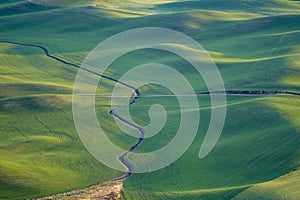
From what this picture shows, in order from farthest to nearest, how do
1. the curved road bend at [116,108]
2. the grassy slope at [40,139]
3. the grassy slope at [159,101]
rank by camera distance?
the curved road bend at [116,108]
the grassy slope at [40,139]
the grassy slope at [159,101]

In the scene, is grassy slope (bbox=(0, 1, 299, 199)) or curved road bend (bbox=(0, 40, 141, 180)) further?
curved road bend (bbox=(0, 40, 141, 180))

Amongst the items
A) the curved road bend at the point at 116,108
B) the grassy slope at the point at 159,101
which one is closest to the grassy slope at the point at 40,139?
the grassy slope at the point at 159,101

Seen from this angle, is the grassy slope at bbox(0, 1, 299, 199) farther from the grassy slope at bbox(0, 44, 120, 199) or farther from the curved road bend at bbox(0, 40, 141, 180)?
the curved road bend at bbox(0, 40, 141, 180)

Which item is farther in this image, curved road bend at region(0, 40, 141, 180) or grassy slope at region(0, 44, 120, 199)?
curved road bend at region(0, 40, 141, 180)

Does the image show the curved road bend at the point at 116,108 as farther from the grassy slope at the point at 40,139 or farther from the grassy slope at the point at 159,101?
the grassy slope at the point at 40,139

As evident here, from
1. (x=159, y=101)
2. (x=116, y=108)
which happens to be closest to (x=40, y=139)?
(x=116, y=108)

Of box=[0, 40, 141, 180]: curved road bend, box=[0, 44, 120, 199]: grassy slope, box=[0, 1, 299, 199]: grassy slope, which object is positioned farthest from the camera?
box=[0, 40, 141, 180]: curved road bend

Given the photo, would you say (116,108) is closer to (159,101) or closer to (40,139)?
(159,101)

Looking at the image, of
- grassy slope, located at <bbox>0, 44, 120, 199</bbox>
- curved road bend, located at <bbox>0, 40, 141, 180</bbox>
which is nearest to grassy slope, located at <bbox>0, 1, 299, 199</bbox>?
grassy slope, located at <bbox>0, 44, 120, 199</bbox>

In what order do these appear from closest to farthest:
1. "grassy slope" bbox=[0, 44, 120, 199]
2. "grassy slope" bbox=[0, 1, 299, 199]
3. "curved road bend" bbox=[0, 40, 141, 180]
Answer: "grassy slope" bbox=[0, 1, 299, 199], "grassy slope" bbox=[0, 44, 120, 199], "curved road bend" bbox=[0, 40, 141, 180]
